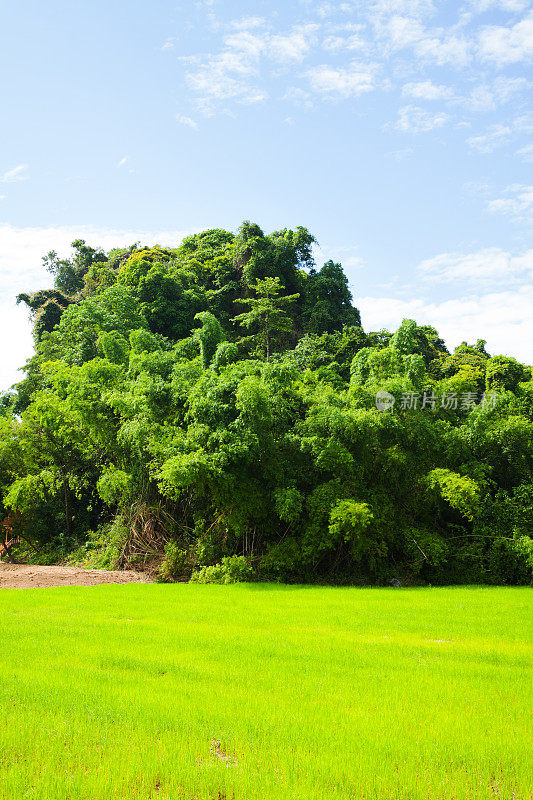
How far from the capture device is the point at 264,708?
4648 mm

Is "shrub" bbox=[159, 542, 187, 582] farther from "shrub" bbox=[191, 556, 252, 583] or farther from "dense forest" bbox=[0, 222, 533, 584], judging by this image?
"shrub" bbox=[191, 556, 252, 583]

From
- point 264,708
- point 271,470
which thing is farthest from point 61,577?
point 264,708

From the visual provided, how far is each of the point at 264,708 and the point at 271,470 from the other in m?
10.3

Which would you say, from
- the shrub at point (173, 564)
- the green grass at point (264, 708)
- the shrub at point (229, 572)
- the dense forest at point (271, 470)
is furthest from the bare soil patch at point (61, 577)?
the green grass at point (264, 708)

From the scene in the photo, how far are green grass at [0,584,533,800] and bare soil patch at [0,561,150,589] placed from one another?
17.9ft

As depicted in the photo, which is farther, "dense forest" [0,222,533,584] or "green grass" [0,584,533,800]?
"dense forest" [0,222,533,584]

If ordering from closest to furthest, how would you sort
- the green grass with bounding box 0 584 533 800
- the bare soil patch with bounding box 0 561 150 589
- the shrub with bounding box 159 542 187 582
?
the green grass with bounding box 0 584 533 800, the bare soil patch with bounding box 0 561 150 589, the shrub with bounding box 159 542 187 582

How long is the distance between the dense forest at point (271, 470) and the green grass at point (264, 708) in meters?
5.37

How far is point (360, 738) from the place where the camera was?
4055 mm

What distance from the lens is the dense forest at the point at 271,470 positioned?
14195mm

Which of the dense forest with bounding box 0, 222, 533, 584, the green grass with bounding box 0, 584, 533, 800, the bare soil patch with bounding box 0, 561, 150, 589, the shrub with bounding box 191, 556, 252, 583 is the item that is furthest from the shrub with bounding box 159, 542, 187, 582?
the green grass with bounding box 0, 584, 533, 800

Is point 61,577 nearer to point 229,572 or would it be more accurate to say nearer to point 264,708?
point 229,572

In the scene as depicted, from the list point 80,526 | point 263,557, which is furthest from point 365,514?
point 80,526

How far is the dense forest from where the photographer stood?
1420cm
